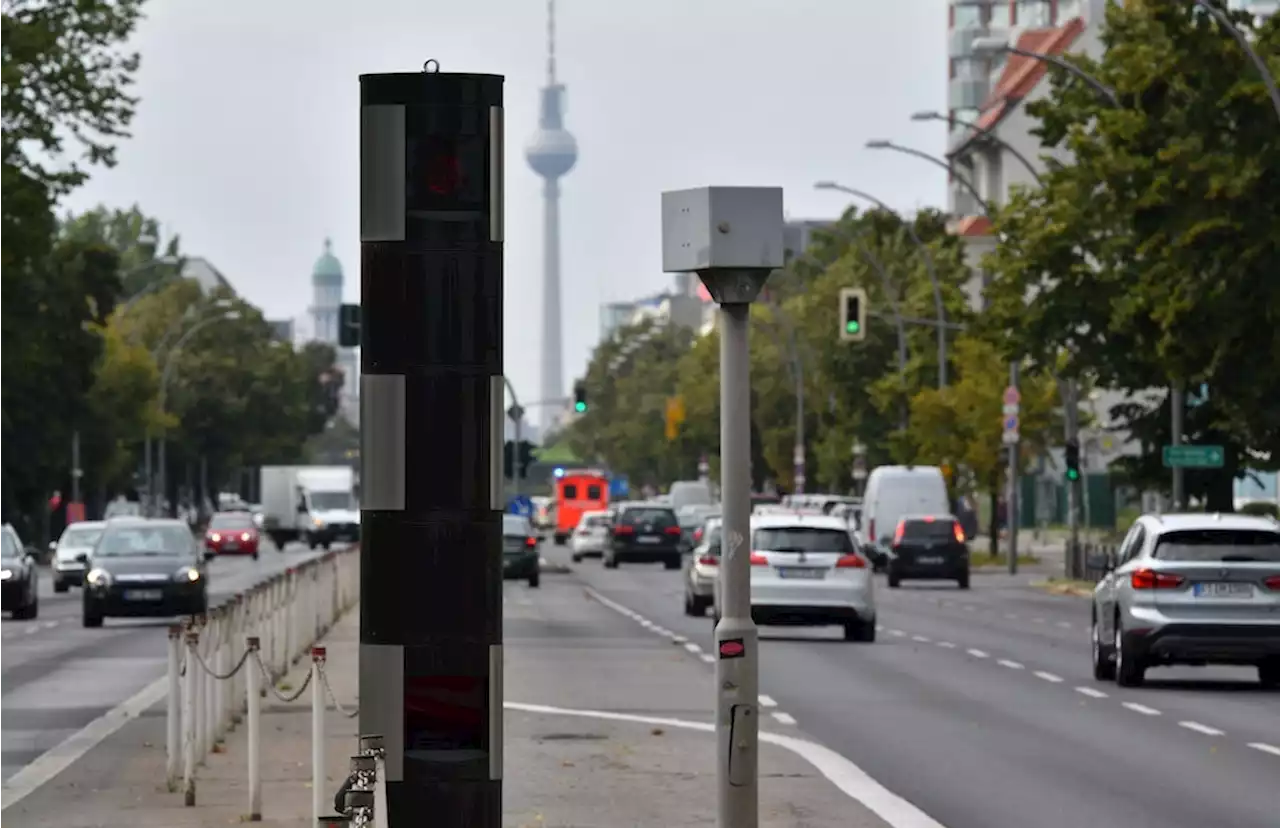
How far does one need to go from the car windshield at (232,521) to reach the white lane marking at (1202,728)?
76.9 meters

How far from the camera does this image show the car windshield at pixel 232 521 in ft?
324

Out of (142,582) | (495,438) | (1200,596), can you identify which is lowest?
(142,582)

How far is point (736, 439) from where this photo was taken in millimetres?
12367

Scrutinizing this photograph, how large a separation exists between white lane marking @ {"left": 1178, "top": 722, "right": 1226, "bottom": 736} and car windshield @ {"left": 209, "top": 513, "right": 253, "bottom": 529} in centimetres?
7692

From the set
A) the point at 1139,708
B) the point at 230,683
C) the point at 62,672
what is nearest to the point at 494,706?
the point at 230,683

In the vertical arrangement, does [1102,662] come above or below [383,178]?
below

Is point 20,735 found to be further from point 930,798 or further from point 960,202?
point 960,202

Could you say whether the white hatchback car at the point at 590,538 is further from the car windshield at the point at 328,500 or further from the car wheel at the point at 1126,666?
the car wheel at the point at 1126,666

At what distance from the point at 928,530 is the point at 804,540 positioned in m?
27.0

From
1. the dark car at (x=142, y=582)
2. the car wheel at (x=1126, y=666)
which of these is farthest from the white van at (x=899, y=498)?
the car wheel at (x=1126, y=666)

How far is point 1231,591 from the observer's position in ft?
90.5

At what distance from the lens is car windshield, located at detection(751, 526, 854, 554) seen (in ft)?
125

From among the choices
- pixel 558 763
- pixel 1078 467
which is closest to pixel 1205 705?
pixel 558 763

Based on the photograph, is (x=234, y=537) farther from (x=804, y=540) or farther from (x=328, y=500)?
(x=804, y=540)
